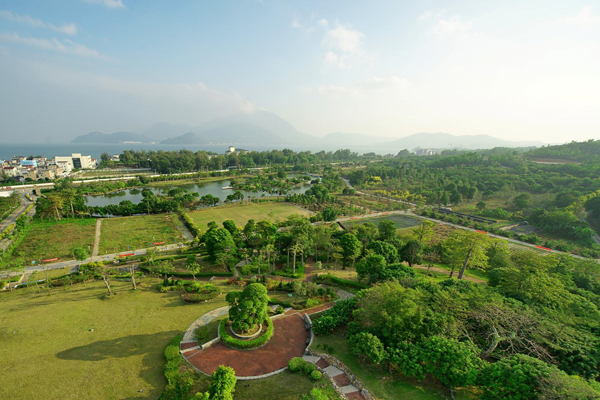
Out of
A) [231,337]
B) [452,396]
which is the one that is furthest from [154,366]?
[452,396]

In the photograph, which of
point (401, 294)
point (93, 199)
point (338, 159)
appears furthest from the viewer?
point (338, 159)

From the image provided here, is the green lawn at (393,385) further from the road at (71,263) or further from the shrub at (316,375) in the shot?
the road at (71,263)

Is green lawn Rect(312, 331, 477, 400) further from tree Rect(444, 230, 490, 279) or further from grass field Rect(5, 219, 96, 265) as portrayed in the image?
grass field Rect(5, 219, 96, 265)

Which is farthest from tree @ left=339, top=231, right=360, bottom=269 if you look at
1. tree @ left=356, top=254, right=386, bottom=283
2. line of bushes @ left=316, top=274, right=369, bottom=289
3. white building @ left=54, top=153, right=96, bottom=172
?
white building @ left=54, top=153, right=96, bottom=172

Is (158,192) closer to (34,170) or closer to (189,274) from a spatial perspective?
(34,170)

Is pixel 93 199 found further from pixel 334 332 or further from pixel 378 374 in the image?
pixel 378 374

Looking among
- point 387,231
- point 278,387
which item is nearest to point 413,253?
point 387,231
